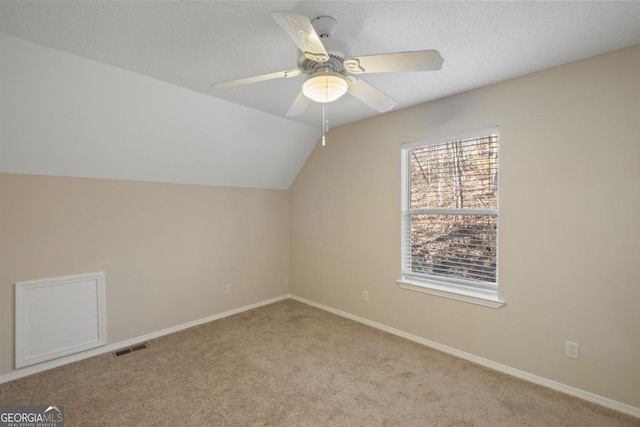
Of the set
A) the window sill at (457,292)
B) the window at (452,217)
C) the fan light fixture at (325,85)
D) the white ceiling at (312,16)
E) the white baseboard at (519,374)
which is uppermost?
the white ceiling at (312,16)

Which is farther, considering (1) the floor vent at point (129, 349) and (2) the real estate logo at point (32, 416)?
(1) the floor vent at point (129, 349)

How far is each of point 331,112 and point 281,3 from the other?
1701mm

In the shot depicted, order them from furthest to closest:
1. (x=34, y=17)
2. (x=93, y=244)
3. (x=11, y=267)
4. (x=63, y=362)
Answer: (x=93, y=244), (x=63, y=362), (x=11, y=267), (x=34, y=17)

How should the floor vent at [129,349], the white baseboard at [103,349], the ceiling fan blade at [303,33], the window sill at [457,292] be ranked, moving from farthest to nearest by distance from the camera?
the floor vent at [129,349] → the window sill at [457,292] → the white baseboard at [103,349] → the ceiling fan blade at [303,33]

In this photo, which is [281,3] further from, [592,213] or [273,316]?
[273,316]

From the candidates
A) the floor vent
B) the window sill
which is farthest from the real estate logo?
the window sill

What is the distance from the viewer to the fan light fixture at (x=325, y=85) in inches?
60.3

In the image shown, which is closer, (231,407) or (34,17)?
(34,17)

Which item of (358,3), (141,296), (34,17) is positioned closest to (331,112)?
(358,3)

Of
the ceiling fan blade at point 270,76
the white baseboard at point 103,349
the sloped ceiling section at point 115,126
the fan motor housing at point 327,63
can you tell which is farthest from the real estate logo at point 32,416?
the fan motor housing at point 327,63

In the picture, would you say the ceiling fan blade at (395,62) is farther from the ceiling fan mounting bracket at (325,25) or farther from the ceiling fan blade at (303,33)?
the ceiling fan mounting bracket at (325,25)

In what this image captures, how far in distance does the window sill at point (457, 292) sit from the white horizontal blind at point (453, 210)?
0.22ft

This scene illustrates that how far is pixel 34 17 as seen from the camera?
1.62 m

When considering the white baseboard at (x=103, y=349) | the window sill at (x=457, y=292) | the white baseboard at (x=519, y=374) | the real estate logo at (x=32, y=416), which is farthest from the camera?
the window sill at (x=457, y=292)
